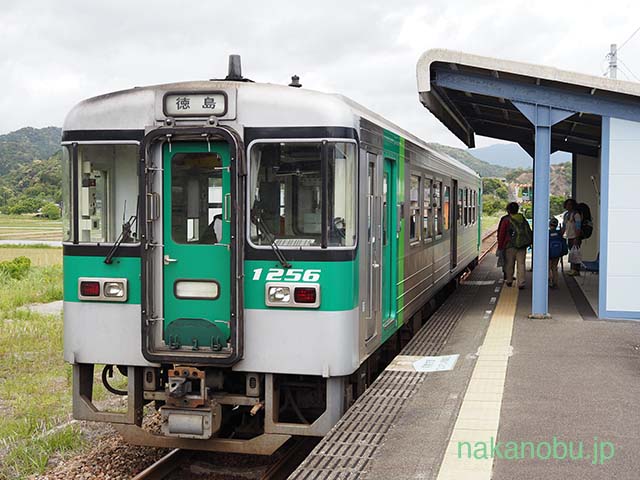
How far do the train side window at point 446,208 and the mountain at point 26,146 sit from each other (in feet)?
264

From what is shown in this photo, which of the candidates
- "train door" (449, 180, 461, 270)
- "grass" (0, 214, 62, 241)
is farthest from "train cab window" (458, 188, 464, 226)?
"grass" (0, 214, 62, 241)

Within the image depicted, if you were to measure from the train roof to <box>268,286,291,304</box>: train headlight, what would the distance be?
1246 millimetres

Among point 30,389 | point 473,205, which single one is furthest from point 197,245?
point 473,205

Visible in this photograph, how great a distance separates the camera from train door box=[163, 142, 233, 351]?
6285 millimetres

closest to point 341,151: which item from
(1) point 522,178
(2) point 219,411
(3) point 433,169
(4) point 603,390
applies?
(2) point 219,411

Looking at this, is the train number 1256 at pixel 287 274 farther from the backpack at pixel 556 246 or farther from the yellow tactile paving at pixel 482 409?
Answer: the backpack at pixel 556 246

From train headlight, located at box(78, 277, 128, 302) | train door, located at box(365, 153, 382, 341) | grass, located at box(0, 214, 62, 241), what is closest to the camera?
train headlight, located at box(78, 277, 128, 302)

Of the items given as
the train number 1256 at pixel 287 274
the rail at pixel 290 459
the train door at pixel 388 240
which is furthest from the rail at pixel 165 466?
the train door at pixel 388 240

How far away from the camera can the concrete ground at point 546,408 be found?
5.07 m

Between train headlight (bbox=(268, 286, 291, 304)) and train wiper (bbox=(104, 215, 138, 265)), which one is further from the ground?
train wiper (bbox=(104, 215, 138, 265))

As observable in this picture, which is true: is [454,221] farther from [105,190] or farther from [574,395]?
[105,190]

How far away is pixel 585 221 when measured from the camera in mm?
16703

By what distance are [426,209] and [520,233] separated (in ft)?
12.1

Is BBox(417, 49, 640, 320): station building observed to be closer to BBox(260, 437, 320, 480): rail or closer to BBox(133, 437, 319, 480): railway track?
BBox(260, 437, 320, 480): rail
